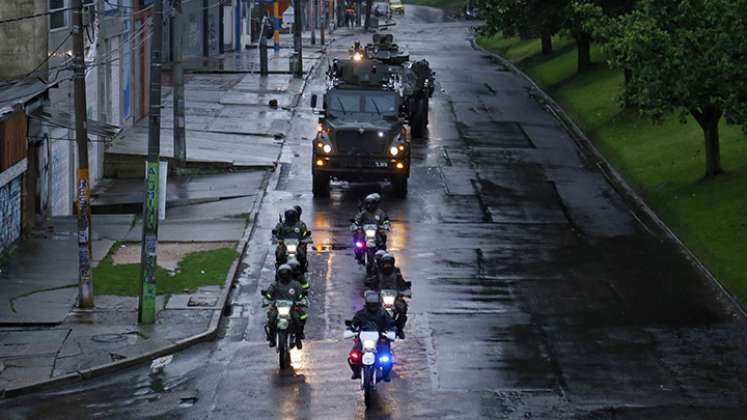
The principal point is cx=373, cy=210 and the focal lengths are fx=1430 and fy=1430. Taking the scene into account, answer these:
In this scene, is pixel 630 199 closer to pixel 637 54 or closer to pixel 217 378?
pixel 637 54

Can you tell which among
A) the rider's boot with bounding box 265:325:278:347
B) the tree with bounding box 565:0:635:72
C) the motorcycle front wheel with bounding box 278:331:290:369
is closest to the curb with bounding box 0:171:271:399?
the rider's boot with bounding box 265:325:278:347

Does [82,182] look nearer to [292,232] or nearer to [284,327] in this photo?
[292,232]

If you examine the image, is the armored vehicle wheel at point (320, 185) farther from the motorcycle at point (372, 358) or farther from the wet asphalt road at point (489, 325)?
the motorcycle at point (372, 358)

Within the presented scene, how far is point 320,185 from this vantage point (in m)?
37.2

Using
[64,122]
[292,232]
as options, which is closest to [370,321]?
[292,232]

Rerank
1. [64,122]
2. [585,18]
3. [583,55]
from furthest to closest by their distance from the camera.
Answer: [583,55], [585,18], [64,122]

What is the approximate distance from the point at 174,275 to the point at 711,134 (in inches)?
604

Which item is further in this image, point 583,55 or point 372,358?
point 583,55

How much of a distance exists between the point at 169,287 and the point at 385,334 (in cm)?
840

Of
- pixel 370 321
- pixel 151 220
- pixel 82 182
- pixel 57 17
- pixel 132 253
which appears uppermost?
pixel 57 17

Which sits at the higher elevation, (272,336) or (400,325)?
(400,325)

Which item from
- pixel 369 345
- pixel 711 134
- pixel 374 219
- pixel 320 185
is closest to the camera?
pixel 369 345

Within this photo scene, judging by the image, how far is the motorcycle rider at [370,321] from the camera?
1948 cm

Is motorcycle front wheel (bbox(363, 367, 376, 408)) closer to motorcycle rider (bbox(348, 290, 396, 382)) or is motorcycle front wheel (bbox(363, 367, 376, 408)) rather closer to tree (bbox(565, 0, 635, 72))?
motorcycle rider (bbox(348, 290, 396, 382))
